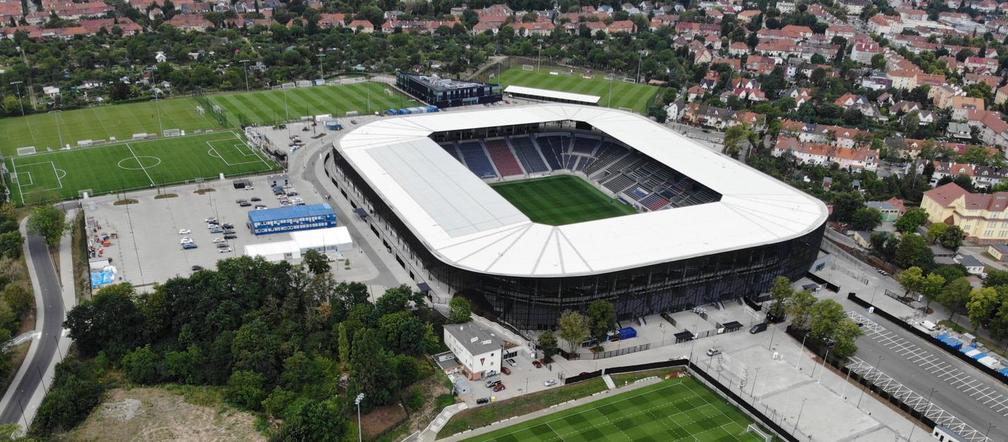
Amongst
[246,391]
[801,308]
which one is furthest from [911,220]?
[246,391]

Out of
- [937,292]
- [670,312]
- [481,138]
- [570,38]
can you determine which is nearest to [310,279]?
[670,312]

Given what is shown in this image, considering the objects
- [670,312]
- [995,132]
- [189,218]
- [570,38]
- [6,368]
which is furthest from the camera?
[570,38]

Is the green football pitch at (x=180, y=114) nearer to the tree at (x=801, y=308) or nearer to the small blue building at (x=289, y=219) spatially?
the small blue building at (x=289, y=219)

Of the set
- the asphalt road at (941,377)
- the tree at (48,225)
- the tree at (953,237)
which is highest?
the tree at (953,237)

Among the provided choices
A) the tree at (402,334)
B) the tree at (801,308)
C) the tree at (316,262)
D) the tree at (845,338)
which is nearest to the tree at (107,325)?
the tree at (316,262)

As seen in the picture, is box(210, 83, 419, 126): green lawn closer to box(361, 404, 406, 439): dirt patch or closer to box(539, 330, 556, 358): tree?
box(539, 330, 556, 358): tree

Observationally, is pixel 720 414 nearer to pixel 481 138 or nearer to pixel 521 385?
pixel 521 385
